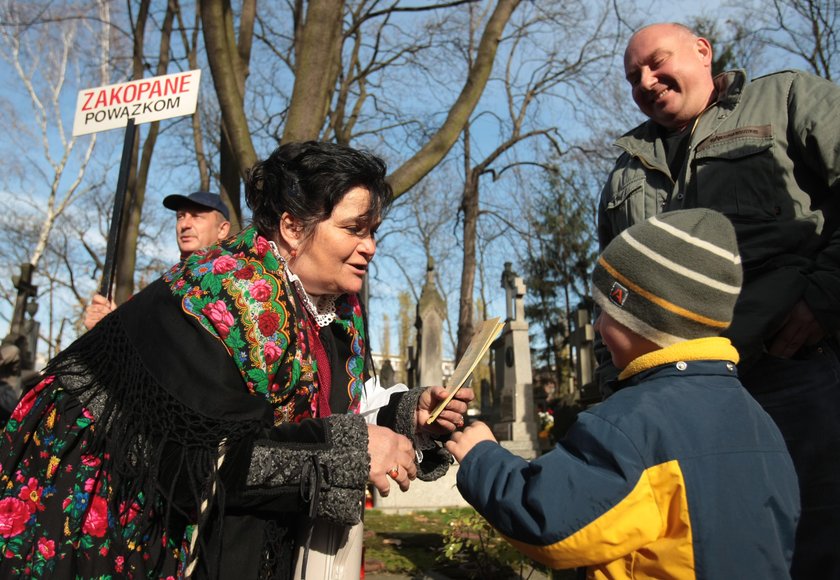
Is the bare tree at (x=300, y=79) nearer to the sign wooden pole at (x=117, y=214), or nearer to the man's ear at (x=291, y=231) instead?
the sign wooden pole at (x=117, y=214)

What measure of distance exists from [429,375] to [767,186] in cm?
1069

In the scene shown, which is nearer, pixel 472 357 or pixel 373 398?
pixel 472 357

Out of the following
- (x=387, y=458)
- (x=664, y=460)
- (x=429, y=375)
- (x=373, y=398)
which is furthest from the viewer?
(x=429, y=375)

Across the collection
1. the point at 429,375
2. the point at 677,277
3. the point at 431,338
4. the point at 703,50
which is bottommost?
the point at 677,277

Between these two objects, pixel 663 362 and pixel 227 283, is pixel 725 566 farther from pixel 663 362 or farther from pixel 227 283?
pixel 227 283

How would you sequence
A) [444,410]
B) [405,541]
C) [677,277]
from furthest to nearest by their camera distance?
[405,541], [444,410], [677,277]

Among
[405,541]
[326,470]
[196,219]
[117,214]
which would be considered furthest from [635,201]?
[405,541]

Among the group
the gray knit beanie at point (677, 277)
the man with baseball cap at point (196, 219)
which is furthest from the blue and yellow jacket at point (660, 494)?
the man with baseball cap at point (196, 219)

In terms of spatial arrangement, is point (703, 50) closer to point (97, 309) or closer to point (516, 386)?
point (97, 309)

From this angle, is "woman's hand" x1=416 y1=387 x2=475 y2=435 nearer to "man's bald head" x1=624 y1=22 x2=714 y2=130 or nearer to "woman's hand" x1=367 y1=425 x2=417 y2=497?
"woman's hand" x1=367 y1=425 x2=417 y2=497

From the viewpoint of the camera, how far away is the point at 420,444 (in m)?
2.53

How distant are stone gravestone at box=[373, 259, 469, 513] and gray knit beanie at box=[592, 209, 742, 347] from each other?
7456 millimetres

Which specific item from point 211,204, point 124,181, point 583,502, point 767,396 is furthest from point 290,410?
point 211,204

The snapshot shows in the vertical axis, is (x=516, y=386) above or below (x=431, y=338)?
below
